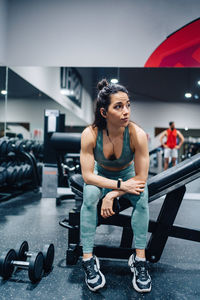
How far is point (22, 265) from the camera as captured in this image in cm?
142

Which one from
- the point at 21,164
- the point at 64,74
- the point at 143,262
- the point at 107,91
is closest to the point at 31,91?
the point at 64,74

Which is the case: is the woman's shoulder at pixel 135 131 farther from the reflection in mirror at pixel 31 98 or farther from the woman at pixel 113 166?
the reflection in mirror at pixel 31 98

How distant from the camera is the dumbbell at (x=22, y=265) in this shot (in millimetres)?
1362

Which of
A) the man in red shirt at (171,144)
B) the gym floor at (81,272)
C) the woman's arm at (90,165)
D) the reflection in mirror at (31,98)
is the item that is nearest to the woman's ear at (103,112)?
the woman's arm at (90,165)

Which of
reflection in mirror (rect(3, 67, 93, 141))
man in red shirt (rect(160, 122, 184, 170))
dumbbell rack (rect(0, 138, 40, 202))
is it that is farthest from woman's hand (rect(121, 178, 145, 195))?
man in red shirt (rect(160, 122, 184, 170))

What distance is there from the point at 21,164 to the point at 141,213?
3.01 m

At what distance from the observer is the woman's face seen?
146 centimetres

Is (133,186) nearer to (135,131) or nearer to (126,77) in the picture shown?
(135,131)

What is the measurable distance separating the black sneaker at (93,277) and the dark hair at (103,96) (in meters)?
0.75

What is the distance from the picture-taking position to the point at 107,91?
148 centimetres

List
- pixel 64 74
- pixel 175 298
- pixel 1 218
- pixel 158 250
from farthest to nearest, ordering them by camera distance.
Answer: pixel 64 74 < pixel 1 218 < pixel 158 250 < pixel 175 298

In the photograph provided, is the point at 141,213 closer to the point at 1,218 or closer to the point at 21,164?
the point at 1,218

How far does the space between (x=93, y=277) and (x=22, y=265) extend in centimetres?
38

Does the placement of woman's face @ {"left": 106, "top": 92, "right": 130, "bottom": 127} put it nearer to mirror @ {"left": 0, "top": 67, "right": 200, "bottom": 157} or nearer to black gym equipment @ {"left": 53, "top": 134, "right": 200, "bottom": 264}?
mirror @ {"left": 0, "top": 67, "right": 200, "bottom": 157}
